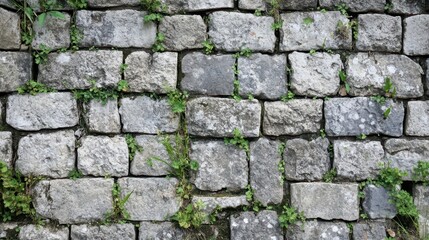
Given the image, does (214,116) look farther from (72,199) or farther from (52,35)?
(52,35)

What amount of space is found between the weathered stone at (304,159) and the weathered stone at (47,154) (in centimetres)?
174

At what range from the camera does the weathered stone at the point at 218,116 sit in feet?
11.6

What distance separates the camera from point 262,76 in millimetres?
3582

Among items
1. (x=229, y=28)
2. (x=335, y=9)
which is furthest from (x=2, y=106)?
(x=335, y=9)

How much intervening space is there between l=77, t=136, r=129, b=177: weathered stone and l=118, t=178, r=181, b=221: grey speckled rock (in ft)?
0.47

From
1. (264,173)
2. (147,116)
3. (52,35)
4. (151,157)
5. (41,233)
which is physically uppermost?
(52,35)

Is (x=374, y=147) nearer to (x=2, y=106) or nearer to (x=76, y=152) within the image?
(x=76, y=152)

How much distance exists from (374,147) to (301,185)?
2.22 feet

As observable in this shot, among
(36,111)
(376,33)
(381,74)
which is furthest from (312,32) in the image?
(36,111)

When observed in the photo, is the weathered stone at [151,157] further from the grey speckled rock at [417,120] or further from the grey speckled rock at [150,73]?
the grey speckled rock at [417,120]

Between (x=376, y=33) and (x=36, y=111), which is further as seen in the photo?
(x=376, y=33)

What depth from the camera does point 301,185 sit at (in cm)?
Answer: 360

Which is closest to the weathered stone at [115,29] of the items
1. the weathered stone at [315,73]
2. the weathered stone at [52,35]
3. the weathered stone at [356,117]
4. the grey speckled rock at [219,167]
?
the weathered stone at [52,35]

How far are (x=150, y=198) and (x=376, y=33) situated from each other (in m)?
2.29
